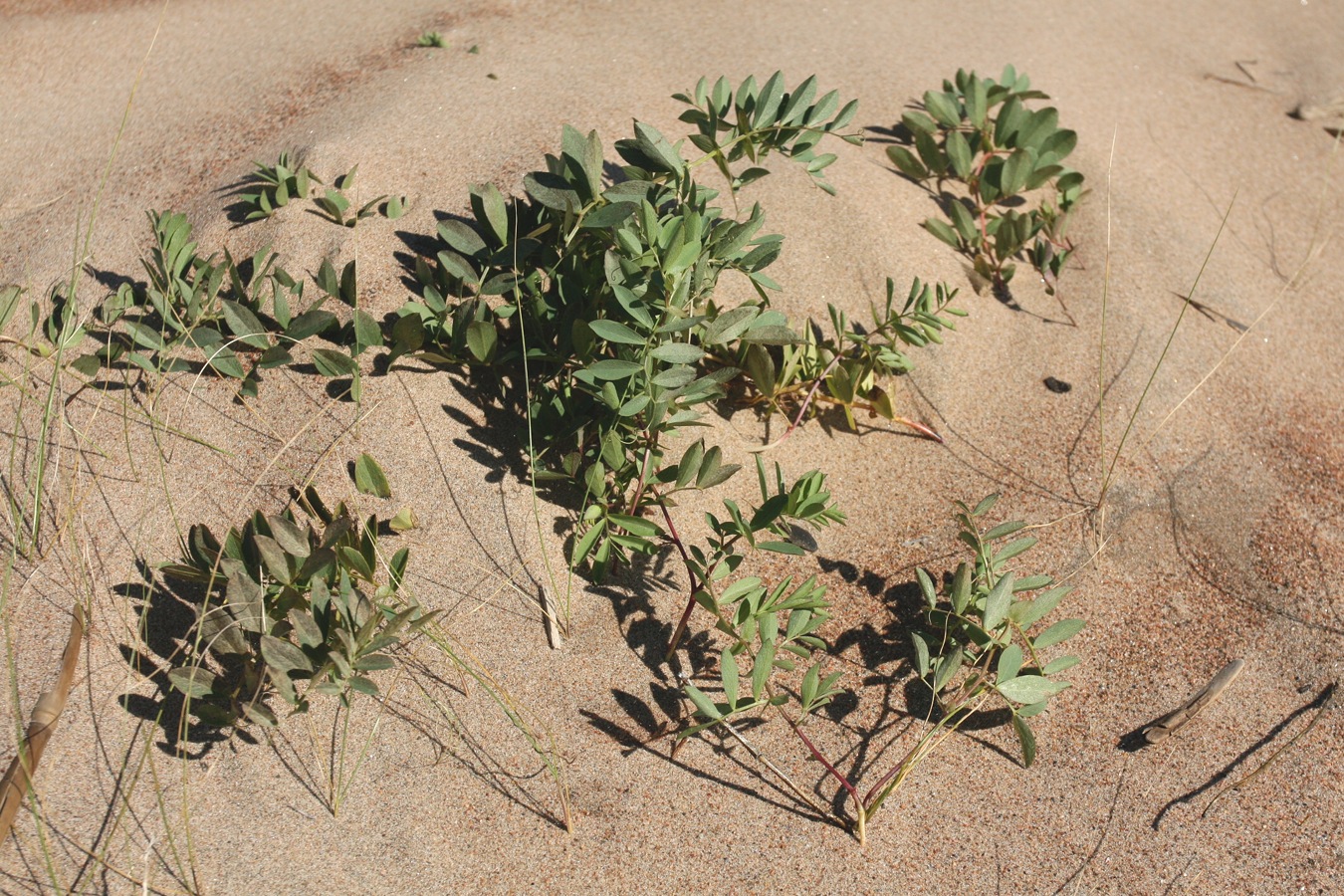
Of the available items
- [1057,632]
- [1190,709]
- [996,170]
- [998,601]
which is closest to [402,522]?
[998,601]

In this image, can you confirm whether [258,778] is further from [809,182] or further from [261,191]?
[809,182]

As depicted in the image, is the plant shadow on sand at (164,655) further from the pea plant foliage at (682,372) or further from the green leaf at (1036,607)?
the green leaf at (1036,607)

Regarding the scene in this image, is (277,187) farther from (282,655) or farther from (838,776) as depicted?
(838,776)

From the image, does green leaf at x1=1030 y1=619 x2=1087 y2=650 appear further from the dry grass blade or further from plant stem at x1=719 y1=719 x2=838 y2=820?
plant stem at x1=719 y1=719 x2=838 y2=820

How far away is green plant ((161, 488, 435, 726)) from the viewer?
5.29 ft

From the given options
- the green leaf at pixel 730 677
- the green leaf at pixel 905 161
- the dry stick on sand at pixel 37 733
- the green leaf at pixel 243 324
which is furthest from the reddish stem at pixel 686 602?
the green leaf at pixel 905 161

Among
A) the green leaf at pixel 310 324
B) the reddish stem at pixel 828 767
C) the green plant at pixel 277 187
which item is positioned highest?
the green plant at pixel 277 187

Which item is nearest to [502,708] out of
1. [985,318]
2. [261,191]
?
[261,191]

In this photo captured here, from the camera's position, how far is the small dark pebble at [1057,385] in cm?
A: 241

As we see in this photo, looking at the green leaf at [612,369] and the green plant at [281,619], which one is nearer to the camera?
the green plant at [281,619]

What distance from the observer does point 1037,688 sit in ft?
5.99

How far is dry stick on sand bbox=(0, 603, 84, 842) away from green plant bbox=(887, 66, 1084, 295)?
6.58 feet

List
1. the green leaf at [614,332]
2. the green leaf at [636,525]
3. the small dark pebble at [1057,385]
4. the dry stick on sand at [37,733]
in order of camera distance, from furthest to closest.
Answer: the small dark pebble at [1057,385]
the green leaf at [636,525]
the green leaf at [614,332]
the dry stick on sand at [37,733]

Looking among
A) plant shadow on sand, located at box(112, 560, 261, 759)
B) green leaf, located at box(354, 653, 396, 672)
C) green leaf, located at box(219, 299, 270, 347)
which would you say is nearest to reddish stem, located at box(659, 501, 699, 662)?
green leaf, located at box(354, 653, 396, 672)
